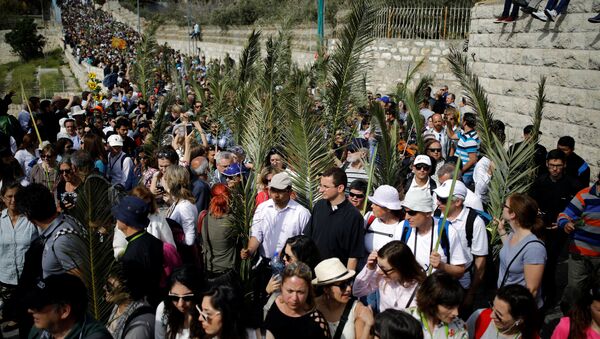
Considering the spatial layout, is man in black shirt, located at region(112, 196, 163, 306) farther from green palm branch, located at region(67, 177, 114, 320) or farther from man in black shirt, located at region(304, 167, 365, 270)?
man in black shirt, located at region(304, 167, 365, 270)

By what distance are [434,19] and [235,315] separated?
15.6 metres

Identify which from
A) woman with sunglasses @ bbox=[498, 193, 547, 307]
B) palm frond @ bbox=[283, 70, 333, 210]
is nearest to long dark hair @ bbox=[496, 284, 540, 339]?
woman with sunglasses @ bbox=[498, 193, 547, 307]

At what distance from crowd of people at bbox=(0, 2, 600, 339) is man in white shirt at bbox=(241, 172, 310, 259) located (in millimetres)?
13

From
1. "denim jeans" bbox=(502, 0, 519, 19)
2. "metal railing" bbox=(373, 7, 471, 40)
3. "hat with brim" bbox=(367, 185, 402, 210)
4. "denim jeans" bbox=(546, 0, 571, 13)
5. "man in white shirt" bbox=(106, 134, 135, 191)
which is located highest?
"denim jeans" bbox=(546, 0, 571, 13)

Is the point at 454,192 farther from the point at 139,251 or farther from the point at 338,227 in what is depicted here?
the point at 139,251

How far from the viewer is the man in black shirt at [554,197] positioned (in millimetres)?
6137

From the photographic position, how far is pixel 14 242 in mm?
5363

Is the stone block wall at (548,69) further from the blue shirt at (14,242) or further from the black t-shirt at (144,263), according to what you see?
the blue shirt at (14,242)

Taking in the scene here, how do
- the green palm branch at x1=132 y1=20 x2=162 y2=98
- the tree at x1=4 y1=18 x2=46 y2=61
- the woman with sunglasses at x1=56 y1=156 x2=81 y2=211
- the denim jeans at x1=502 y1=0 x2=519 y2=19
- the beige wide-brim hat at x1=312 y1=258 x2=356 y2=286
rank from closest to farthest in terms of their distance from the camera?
the beige wide-brim hat at x1=312 y1=258 x2=356 y2=286 → the woman with sunglasses at x1=56 y1=156 x2=81 y2=211 → the denim jeans at x1=502 y1=0 x2=519 y2=19 → the green palm branch at x1=132 y1=20 x2=162 y2=98 → the tree at x1=4 y1=18 x2=46 y2=61

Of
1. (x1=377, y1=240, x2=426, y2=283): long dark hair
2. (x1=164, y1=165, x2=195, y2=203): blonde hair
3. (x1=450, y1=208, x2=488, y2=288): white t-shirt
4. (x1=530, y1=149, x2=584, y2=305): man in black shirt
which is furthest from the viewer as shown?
(x1=530, y1=149, x2=584, y2=305): man in black shirt

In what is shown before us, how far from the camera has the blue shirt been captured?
17.6 feet

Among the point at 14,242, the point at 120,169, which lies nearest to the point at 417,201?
the point at 14,242

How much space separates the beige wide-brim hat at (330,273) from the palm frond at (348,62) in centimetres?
445

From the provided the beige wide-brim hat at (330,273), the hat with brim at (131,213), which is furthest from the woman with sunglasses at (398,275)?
the hat with brim at (131,213)
